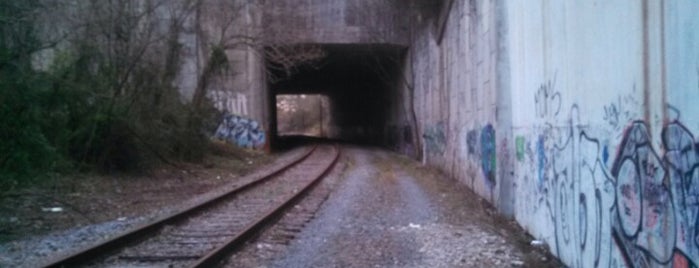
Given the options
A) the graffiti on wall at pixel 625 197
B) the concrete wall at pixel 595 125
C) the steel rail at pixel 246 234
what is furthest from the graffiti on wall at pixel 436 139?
the graffiti on wall at pixel 625 197

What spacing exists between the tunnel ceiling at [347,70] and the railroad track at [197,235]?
51.4ft

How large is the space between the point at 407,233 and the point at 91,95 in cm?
898

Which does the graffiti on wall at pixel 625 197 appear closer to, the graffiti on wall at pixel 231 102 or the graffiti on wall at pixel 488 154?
the graffiti on wall at pixel 488 154

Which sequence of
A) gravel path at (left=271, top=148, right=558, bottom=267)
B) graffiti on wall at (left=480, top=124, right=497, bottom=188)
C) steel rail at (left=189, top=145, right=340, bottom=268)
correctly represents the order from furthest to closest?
graffiti on wall at (left=480, top=124, right=497, bottom=188) → gravel path at (left=271, top=148, right=558, bottom=267) → steel rail at (left=189, top=145, right=340, bottom=268)

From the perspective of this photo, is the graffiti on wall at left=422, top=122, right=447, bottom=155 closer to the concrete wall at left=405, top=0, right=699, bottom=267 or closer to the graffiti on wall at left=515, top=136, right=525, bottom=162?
the concrete wall at left=405, top=0, right=699, bottom=267

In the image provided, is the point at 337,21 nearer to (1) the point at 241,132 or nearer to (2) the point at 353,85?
(1) the point at 241,132

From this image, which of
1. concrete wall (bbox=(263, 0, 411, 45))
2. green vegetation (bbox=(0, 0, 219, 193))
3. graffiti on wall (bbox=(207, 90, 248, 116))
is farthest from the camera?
concrete wall (bbox=(263, 0, 411, 45))

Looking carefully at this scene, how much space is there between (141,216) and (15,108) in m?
2.68

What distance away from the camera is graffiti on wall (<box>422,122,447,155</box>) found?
19327 millimetres

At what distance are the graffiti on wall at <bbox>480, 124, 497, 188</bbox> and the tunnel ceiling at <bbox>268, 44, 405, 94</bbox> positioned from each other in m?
15.7

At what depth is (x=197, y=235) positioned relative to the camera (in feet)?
31.5

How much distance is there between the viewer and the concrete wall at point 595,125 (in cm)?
459

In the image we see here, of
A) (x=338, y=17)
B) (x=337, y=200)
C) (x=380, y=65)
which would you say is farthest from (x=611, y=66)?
(x=380, y=65)

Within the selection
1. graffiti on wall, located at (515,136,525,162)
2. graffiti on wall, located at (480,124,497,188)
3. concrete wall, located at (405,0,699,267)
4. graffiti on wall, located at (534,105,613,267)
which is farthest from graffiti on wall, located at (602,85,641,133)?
graffiti on wall, located at (480,124,497,188)
